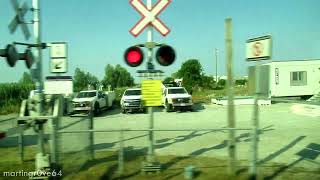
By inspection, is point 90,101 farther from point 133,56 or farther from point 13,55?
point 13,55

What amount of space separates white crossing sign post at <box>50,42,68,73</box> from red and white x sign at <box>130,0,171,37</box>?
1553 mm

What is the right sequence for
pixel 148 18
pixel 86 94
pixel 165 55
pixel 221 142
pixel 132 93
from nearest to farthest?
pixel 148 18 < pixel 165 55 < pixel 221 142 < pixel 86 94 < pixel 132 93

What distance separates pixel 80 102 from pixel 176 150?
61.6 feet

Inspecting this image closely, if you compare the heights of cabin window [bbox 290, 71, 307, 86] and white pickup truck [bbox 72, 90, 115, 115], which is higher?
cabin window [bbox 290, 71, 307, 86]

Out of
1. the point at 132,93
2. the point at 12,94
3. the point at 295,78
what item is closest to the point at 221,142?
the point at 132,93

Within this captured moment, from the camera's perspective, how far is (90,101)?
31.2 metres

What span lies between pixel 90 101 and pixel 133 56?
868 inches

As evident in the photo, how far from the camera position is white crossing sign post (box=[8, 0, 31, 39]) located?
8922 mm

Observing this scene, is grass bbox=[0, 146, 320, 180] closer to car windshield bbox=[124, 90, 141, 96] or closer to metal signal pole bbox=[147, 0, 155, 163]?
metal signal pole bbox=[147, 0, 155, 163]

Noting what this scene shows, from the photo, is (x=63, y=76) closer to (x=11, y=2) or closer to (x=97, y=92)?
(x=11, y=2)

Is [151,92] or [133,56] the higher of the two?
[133,56]

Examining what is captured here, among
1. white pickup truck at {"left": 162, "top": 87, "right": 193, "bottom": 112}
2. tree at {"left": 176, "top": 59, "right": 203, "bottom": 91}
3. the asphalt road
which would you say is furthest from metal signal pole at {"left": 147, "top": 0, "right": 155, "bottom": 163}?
tree at {"left": 176, "top": 59, "right": 203, "bottom": 91}

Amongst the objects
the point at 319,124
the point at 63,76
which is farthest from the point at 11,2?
the point at 319,124

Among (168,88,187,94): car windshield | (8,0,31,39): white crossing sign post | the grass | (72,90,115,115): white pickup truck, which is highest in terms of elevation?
(8,0,31,39): white crossing sign post
